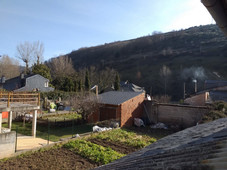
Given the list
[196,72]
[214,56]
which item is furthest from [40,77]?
[214,56]

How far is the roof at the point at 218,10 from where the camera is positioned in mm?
1756

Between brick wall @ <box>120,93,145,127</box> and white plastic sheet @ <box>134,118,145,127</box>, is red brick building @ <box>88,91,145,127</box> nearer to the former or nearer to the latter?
brick wall @ <box>120,93,145,127</box>

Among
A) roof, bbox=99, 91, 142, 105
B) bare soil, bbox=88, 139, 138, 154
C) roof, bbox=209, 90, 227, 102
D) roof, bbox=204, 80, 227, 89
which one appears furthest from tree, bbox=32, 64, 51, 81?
roof, bbox=204, 80, 227, 89


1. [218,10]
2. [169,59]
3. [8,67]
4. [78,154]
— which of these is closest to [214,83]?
[78,154]

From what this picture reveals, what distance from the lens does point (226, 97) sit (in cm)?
2212

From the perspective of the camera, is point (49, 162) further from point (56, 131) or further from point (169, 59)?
point (169, 59)

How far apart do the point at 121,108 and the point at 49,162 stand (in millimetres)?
9019

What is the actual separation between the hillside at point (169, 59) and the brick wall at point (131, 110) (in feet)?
113

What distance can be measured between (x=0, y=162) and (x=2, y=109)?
3.38 meters

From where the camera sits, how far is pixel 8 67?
52.8 m

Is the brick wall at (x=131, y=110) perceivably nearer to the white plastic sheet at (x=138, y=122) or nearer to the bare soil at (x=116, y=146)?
Result: the white plastic sheet at (x=138, y=122)

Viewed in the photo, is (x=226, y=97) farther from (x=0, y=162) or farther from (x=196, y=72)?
(x=196, y=72)

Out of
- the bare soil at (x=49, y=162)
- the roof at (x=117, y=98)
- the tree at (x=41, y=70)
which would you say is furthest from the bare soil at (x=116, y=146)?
the tree at (x=41, y=70)

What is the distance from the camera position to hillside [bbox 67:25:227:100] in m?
57.9
